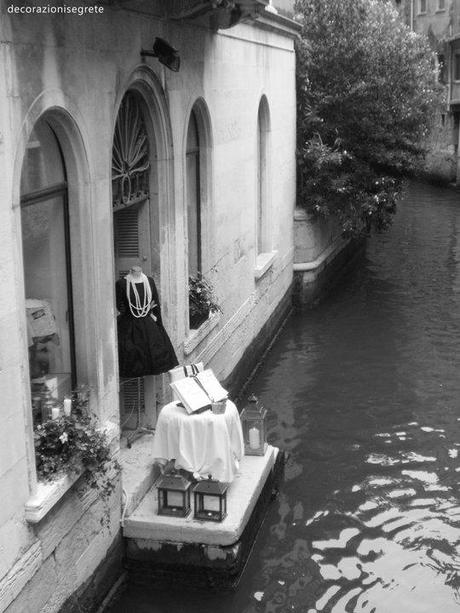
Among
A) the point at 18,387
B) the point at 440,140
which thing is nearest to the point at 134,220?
the point at 18,387

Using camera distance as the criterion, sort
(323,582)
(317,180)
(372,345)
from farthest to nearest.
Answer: (317,180), (372,345), (323,582)

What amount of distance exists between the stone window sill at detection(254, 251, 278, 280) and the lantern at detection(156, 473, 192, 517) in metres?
6.54

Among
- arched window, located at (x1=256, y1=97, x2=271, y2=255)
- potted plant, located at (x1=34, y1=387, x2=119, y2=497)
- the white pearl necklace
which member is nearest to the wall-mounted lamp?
the white pearl necklace

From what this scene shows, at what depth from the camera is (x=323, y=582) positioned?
785 cm

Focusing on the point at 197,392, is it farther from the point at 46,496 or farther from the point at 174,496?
the point at 46,496

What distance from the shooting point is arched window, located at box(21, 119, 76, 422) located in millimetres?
6402

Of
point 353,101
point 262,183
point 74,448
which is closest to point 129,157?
point 74,448

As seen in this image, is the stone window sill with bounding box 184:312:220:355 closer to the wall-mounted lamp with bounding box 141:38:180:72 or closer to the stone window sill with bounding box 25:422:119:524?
the wall-mounted lamp with bounding box 141:38:180:72

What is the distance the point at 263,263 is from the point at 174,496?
7.26 meters

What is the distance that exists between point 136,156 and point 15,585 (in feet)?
13.9

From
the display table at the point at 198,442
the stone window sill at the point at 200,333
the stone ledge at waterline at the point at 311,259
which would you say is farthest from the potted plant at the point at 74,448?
the stone ledge at waterline at the point at 311,259

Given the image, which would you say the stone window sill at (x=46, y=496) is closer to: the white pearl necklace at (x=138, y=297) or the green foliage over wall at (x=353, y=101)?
the white pearl necklace at (x=138, y=297)

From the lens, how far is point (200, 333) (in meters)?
10.5

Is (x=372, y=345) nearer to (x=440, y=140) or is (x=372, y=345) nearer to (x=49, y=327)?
A: (x=49, y=327)
